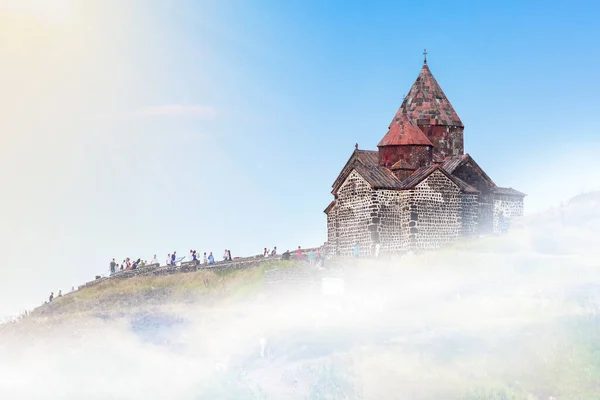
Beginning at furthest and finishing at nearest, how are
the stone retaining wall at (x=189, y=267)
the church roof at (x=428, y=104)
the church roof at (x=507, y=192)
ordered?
the church roof at (x=507, y=192) < the church roof at (x=428, y=104) < the stone retaining wall at (x=189, y=267)

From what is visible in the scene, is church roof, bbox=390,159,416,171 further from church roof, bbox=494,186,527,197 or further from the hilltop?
church roof, bbox=494,186,527,197

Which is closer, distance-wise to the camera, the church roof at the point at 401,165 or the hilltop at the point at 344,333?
the hilltop at the point at 344,333

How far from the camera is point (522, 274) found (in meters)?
37.0

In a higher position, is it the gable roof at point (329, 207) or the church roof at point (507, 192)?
the church roof at point (507, 192)

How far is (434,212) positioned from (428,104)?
6921 millimetres

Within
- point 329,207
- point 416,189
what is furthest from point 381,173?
point 329,207

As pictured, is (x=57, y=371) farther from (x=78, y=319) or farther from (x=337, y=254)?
(x=337, y=254)

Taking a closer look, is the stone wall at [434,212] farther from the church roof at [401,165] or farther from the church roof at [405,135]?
the church roof at [405,135]

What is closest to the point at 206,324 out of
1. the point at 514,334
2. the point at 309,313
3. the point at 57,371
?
the point at 309,313

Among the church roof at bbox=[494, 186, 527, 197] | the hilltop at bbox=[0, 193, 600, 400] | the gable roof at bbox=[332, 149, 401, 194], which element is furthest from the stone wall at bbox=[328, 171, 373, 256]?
the church roof at bbox=[494, 186, 527, 197]

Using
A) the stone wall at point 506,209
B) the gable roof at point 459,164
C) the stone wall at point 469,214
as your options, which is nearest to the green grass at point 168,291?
the stone wall at point 469,214

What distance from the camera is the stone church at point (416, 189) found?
44.7 meters

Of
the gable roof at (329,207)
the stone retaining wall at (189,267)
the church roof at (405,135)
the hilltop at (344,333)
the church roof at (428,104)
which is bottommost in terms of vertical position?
the hilltop at (344,333)

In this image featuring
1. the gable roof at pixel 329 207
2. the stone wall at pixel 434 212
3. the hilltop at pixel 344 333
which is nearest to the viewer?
the hilltop at pixel 344 333
